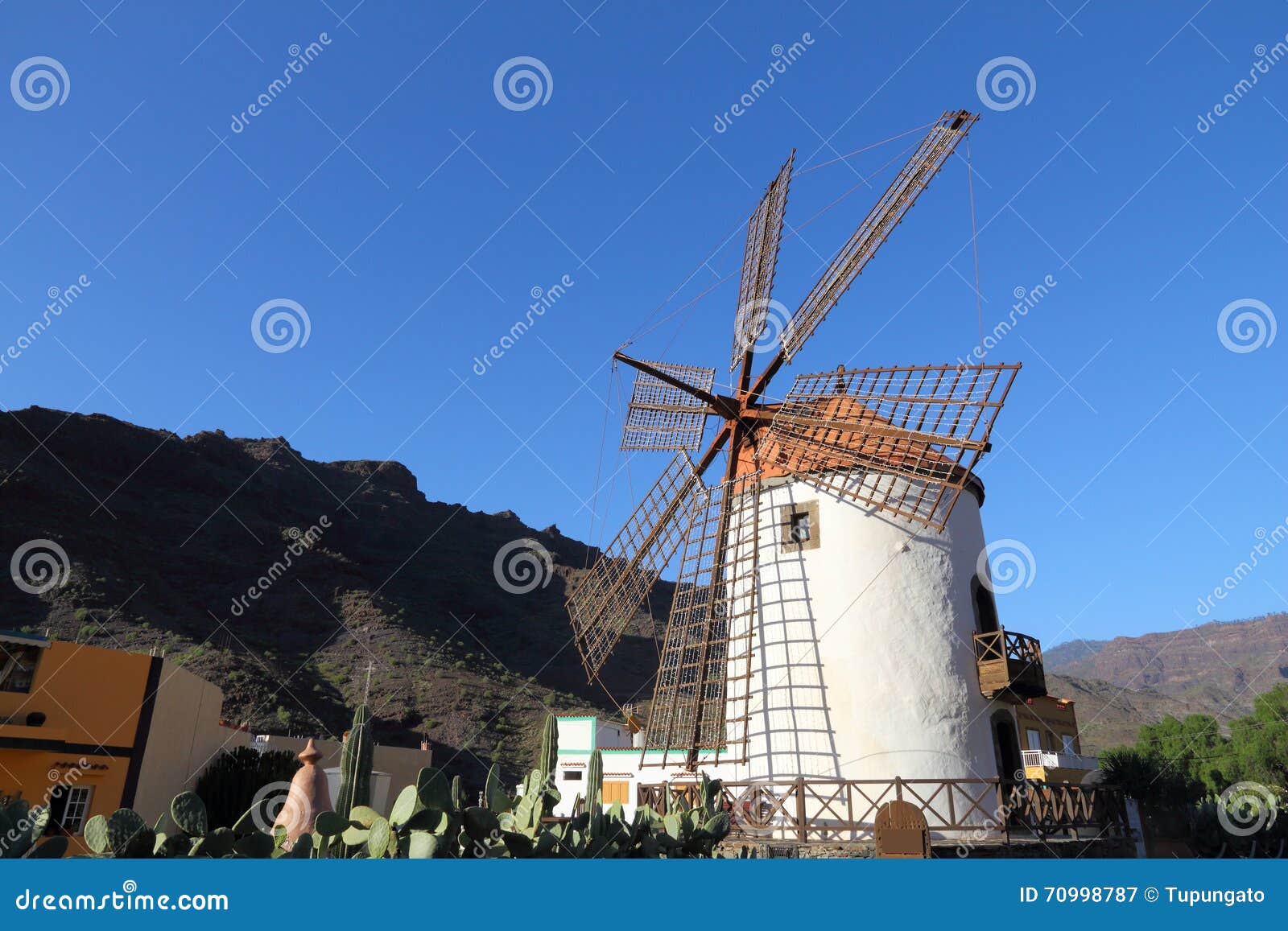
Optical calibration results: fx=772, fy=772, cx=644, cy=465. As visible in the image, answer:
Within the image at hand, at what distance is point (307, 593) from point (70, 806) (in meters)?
45.1

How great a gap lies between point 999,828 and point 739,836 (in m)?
3.79

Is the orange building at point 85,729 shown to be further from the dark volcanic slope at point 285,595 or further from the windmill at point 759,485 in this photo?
the dark volcanic slope at point 285,595

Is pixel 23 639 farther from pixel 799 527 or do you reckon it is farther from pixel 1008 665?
pixel 1008 665

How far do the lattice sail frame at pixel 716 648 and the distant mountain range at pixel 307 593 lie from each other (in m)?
22.5

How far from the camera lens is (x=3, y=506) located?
1879 inches

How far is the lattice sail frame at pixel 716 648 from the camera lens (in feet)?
47.3

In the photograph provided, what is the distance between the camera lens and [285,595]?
5653 cm

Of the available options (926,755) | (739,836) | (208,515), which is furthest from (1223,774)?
(208,515)
